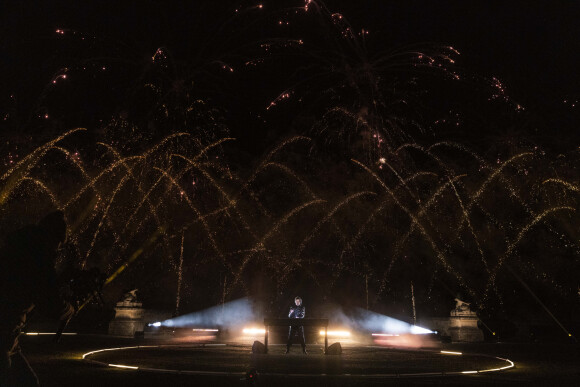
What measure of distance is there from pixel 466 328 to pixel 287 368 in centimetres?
1554

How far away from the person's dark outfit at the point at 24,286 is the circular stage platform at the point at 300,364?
4823 millimetres

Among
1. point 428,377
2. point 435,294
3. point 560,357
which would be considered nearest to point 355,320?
point 435,294

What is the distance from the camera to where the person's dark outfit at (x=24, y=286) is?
6328 mm

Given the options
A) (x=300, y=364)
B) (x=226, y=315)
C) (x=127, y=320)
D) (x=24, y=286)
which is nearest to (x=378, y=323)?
(x=226, y=315)

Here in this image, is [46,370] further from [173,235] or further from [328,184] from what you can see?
[328,184]

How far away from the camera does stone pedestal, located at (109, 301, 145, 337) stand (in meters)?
25.7

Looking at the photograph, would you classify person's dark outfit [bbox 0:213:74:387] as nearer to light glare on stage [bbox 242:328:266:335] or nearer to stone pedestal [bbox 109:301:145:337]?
stone pedestal [bbox 109:301:145:337]

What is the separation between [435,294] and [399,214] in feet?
17.7

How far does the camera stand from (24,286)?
636cm

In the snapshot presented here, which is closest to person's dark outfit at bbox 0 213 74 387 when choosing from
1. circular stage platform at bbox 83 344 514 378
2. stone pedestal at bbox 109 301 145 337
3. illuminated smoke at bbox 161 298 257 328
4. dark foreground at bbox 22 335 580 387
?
dark foreground at bbox 22 335 580 387

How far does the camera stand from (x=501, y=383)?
1008cm

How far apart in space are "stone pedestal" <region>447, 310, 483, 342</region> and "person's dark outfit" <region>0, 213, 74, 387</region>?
71.9 ft

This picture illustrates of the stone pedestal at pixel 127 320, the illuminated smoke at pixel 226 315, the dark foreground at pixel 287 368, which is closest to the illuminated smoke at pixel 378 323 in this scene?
the illuminated smoke at pixel 226 315

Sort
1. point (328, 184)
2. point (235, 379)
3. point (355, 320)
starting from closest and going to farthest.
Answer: point (235, 379) → point (355, 320) → point (328, 184)
